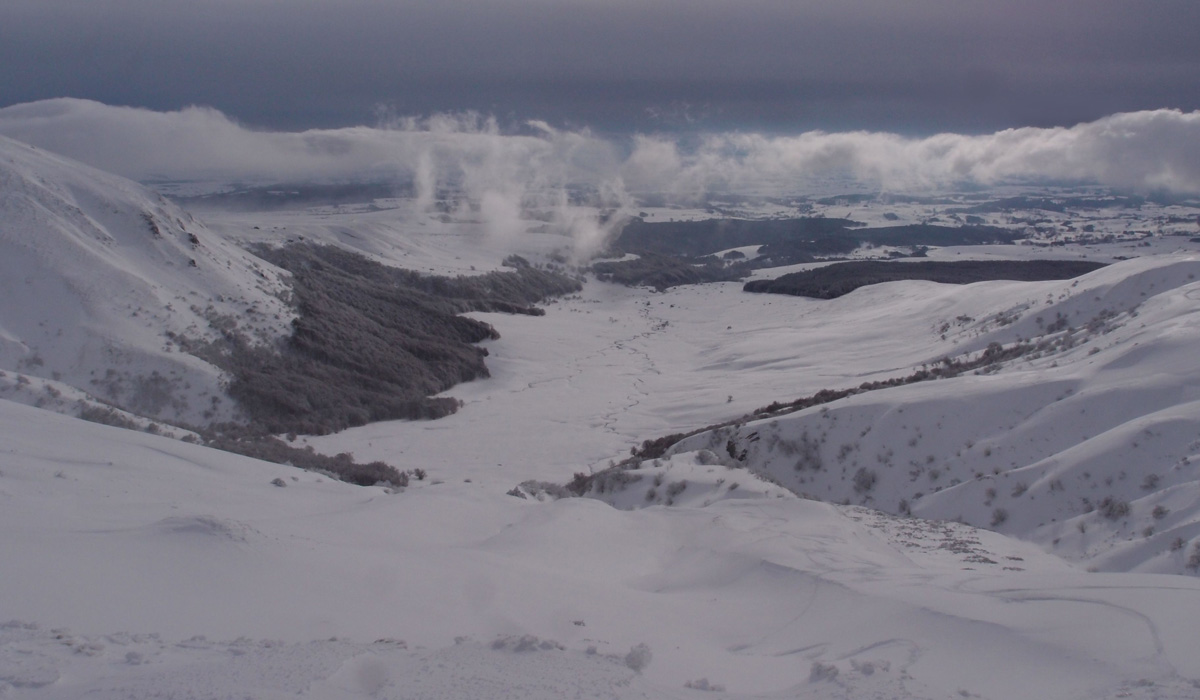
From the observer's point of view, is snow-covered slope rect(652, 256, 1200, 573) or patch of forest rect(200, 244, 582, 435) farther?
patch of forest rect(200, 244, 582, 435)

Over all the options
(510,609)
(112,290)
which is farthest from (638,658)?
(112,290)

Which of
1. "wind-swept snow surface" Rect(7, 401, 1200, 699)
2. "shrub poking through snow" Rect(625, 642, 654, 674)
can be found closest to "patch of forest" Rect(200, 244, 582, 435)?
"wind-swept snow surface" Rect(7, 401, 1200, 699)

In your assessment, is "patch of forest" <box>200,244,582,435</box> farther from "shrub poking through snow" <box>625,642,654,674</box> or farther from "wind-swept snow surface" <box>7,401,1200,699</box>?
"shrub poking through snow" <box>625,642,654,674</box>

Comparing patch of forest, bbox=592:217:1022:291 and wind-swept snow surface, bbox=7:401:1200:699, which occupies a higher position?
patch of forest, bbox=592:217:1022:291

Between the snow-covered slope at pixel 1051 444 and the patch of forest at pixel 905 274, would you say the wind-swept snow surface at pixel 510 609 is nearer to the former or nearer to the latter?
the snow-covered slope at pixel 1051 444

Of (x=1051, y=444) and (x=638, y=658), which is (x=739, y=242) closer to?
(x=1051, y=444)

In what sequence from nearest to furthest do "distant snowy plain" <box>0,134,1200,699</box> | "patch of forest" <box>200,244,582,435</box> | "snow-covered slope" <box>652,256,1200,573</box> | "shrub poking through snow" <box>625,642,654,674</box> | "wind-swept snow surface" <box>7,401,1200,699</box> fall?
1. "wind-swept snow surface" <box>7,401,1200,699</box>
2. "distant snowy plain" <box>0,134,1200,699</box>
3. "shrub poking through snow" <box>625,642,654,674</box>
4. "snow-covered slope" <box>652,256,1200,573</box>
5. "patch of forest" <box>200,244,582,435</box>
